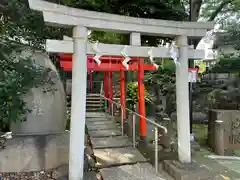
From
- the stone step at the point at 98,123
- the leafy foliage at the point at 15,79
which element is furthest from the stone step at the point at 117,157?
the stone step at the point at 98,123

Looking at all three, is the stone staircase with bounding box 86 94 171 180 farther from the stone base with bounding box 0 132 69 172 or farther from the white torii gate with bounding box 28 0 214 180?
the stone base with bounding box 0 132 69 172

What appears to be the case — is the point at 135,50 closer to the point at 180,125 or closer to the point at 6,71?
the point at 180,125

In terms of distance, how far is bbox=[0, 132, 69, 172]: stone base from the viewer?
476 cm

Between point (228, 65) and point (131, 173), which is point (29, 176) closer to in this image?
point (131, 173)

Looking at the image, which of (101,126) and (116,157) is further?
(101,126)

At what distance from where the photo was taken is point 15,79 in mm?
4301

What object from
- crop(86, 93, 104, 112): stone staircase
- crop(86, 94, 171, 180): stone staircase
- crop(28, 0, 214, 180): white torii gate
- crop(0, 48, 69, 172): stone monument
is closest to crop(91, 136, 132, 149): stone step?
crop(86, 94, 171, 180): stone staircase

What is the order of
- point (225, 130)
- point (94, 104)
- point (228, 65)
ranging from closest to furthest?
point (225, 130) → point (94, 104) → point (228, 65)

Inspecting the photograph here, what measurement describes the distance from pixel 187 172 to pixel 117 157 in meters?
1.63

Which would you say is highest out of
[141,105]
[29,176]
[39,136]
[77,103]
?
[77,103]

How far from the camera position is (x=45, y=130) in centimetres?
538

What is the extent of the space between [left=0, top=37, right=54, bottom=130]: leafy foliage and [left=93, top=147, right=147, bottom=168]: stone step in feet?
6.30

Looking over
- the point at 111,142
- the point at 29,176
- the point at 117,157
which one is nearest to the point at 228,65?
the point at 111,142

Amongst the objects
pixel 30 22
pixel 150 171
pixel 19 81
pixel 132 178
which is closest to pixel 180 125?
pixel 150 171
